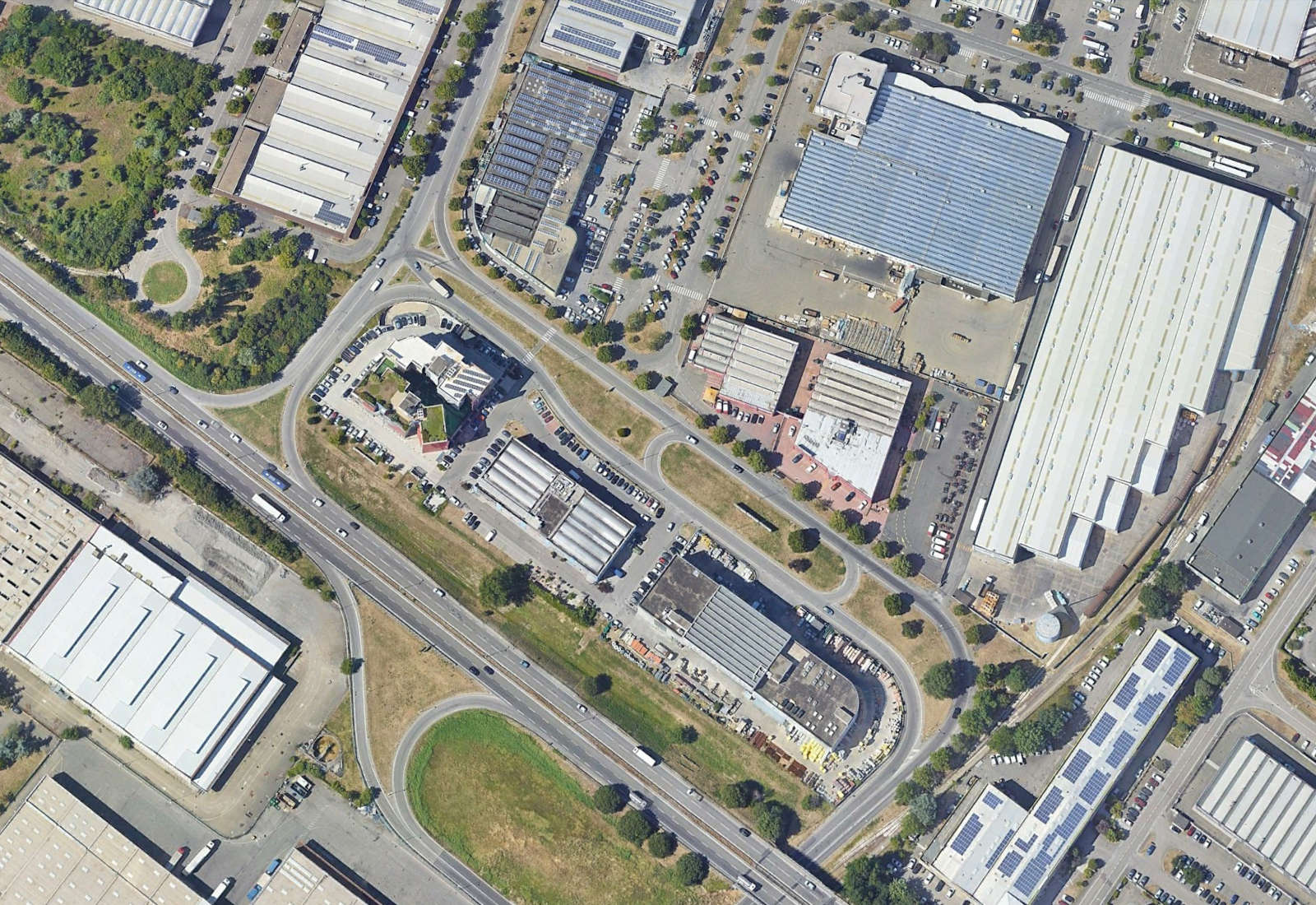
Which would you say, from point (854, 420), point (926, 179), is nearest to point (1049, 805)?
point (854, 420)

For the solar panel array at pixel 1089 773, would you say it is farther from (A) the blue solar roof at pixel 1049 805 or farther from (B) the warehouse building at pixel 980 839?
(B) the warehouse building at pixel 980 839

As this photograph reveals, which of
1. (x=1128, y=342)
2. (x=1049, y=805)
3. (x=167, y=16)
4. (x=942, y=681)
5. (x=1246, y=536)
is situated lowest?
(x=1049, y=805)

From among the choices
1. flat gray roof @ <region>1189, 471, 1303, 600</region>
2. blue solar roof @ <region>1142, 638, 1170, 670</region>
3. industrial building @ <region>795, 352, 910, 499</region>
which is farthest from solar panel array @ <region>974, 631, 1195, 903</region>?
industrial building @ <region>795, 352, 910, 499</region>

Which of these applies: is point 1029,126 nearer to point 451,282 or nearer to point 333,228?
point 451,282

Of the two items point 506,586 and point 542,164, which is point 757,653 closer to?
point 506,586

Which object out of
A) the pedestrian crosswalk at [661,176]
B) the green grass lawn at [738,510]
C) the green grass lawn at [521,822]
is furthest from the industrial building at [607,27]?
the green grass lawn at [521,822]

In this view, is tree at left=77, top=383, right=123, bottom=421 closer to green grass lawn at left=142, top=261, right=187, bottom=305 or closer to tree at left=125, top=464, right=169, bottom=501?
tree at left=125, top=464, right=169, bottom=501
